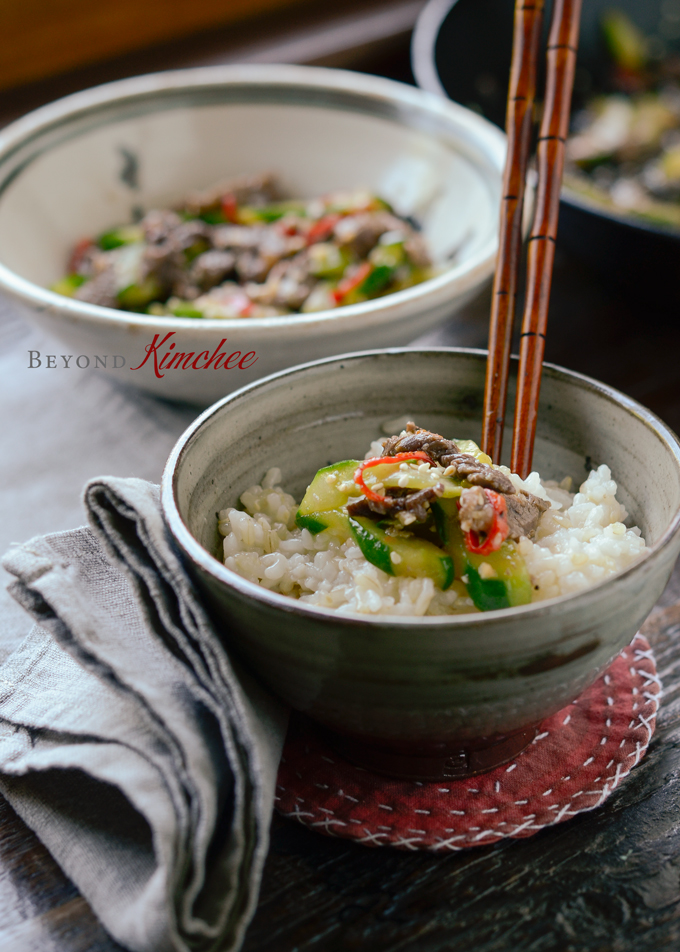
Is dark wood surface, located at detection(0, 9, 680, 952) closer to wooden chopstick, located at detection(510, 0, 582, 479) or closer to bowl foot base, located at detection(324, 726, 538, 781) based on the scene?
bowl foot base, located at detection(324, 726, 538, 781)

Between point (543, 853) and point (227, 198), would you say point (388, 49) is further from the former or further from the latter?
Result: point (543, 853)

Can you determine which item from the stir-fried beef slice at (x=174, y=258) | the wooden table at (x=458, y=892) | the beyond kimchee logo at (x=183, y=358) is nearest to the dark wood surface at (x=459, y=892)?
the wooden table at (x=458, y=892)

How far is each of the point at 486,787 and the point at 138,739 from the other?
17.6 inches

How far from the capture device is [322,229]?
2.17 m

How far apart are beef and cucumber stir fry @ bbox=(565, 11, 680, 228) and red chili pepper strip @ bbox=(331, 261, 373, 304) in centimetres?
87

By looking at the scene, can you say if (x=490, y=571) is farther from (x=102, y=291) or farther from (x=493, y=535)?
(x=102, y=291)

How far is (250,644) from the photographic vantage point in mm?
997

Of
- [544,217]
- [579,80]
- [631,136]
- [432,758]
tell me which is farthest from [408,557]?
[579,80]

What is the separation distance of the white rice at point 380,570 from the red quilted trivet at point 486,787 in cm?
23

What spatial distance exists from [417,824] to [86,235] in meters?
1.86

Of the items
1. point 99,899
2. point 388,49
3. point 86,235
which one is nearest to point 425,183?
point 86,235

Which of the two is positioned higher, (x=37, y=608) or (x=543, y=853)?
(x=37, y=608)

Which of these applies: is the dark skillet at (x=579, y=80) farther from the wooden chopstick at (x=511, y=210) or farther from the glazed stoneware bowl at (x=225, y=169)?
the wooden chopstick at (x=511, y=210)

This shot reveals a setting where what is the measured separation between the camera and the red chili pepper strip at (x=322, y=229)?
2160mm
